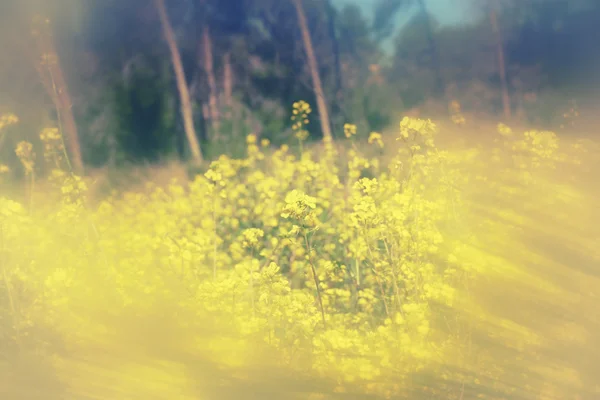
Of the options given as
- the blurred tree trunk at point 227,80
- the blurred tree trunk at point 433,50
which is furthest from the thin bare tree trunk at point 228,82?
the blurred tree trunk at point 433,50

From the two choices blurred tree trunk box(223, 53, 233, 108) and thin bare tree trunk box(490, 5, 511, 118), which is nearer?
thin bare tree trunk box(490, 5, 511, 118)

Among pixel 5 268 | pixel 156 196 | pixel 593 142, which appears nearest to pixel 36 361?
pixel 5 268

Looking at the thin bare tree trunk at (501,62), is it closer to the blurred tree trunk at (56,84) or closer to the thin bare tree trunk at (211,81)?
the thin bare tree trunk at (211,81)

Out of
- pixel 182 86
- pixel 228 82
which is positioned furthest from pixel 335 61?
pixel 182 86

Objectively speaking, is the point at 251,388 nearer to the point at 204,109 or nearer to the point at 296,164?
the point at 296,164

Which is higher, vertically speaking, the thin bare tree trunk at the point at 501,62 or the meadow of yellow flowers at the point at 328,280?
the thin bare tree trunk at the point at 501,62

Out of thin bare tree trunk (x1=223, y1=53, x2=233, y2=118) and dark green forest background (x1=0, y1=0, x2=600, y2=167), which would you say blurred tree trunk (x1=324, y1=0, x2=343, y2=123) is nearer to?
dark green forest background (x1=0, y1=0, x2=600, y2=167)

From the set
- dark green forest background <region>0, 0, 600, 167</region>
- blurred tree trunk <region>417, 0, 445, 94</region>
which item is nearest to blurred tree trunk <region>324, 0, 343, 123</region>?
dark green forest background <region>0, 0, 600, 167</region>

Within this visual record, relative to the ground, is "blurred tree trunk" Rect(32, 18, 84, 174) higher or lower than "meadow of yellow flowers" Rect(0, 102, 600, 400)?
higher
